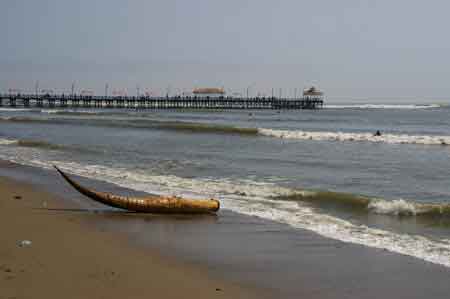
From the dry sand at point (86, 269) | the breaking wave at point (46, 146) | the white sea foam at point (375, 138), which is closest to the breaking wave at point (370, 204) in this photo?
the dry sand at point (86, 269)

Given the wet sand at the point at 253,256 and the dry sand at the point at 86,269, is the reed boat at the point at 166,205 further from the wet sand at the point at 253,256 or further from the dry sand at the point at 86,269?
the dry sand at the point at 86,269

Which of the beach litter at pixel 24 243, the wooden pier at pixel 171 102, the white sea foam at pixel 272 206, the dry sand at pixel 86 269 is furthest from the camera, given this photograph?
the wooden pier at pixel 171 102

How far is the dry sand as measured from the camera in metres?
5.43

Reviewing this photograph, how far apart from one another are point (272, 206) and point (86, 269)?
540 cm

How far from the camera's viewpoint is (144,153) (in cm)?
2238

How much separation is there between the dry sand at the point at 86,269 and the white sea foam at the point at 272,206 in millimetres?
2932

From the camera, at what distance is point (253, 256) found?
23.5 ft

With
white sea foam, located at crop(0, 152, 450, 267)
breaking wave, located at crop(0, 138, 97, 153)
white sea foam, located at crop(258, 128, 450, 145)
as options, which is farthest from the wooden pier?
white sea foam, located at crop(0, 152, 450, 267)

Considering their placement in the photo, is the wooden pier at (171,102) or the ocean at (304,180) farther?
the wooden pier at (171,102)

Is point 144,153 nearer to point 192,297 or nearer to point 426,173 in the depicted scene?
point 426,173

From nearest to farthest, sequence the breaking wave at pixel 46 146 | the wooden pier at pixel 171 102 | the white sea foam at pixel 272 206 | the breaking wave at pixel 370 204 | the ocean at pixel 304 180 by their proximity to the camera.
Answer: the white sea foam at pixel 272 206, the ocean at pixel 304 180, the breaking wave at pixel 370 204, the breaking wave at pixel 46 146, the wooden pier at pixel 171 102

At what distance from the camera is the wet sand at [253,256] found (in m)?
5.93

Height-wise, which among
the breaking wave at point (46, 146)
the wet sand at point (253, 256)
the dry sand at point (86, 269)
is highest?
the dry sand at point (86, 269)

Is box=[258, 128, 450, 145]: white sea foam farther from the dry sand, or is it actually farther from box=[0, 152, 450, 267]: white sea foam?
the dry sand
